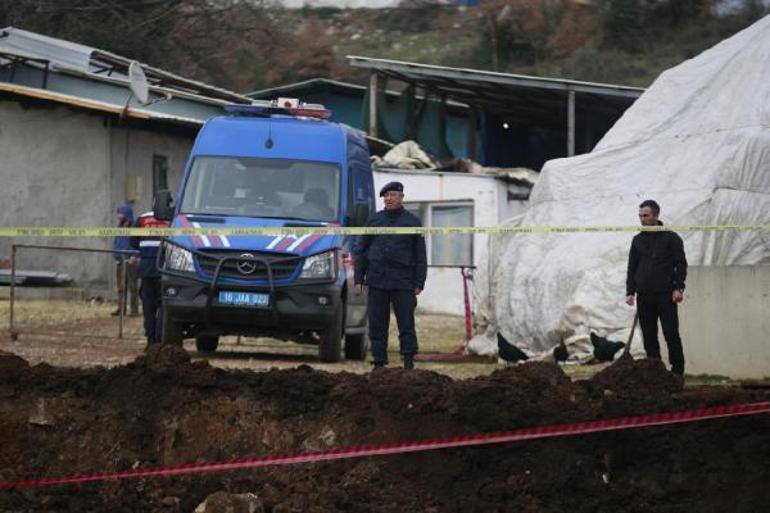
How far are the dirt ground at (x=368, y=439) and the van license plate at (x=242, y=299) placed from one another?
5.02 m

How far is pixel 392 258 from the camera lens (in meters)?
13.0

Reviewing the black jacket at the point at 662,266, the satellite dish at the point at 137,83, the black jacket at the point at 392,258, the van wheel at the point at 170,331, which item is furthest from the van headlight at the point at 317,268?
the satellite dish at the point at 137,83

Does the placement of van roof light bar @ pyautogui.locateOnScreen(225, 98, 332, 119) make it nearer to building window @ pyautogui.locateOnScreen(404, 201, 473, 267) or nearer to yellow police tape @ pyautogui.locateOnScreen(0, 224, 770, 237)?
yellow police tape @ pyautogui.locateOnScreen(0, 224, 770, 237)

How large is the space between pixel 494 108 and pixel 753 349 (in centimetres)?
1872

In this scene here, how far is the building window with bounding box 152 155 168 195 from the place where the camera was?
28656 millimetres

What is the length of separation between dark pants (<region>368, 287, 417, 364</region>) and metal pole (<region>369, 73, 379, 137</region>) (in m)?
17.8

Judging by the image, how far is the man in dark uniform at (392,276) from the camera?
42.6ft

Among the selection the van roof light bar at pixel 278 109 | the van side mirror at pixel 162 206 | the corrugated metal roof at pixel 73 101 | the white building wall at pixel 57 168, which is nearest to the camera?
the van side mirror at pixel 162 206

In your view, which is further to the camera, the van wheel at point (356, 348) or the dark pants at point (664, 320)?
the van wheel at point (356, 348)

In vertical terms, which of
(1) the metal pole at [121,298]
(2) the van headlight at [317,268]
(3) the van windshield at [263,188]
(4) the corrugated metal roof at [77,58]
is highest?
(4) the corrugated metal roof at [77,58]

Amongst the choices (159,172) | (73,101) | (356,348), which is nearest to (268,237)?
(356,348)

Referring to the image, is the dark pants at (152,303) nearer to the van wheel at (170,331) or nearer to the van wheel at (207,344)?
the van wheel at (170,331)

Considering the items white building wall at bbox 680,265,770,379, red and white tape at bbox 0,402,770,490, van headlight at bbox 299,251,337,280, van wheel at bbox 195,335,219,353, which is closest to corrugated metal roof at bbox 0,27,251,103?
van wheel at bbox 195,335,219,353

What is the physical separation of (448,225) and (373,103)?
424 cm
